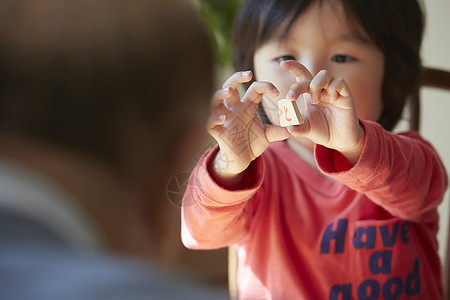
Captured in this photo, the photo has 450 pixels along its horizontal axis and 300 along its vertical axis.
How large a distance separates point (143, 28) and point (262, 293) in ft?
1.41

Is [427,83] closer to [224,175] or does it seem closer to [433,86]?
[433,86]

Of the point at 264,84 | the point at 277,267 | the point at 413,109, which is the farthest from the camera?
the point at 413,109

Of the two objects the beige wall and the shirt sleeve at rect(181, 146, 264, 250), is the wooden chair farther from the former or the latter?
the shirt sleeve at rect(181, 146, 264, 250)

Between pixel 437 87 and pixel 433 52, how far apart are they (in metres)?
0.07

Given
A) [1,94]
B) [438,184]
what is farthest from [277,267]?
[1,94]

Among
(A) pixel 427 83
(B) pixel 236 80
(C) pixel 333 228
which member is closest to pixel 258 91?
(B) pixel 236 80

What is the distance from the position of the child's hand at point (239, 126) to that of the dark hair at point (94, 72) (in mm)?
126

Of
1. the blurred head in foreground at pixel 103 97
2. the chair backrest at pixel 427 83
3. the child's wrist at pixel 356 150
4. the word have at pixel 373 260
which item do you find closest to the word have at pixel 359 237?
the word have at pixel 373 260

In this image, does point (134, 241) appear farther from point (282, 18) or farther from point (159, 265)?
point (282, 18)

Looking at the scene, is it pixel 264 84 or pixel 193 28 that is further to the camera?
pixel 264 84

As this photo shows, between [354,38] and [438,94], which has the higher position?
[438,94]

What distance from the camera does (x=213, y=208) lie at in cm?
58

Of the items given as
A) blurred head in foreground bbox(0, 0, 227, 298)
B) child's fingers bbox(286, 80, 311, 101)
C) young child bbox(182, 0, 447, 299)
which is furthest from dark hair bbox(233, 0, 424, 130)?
A: blurred head in foreground bbox(0, 0, 227, 298)

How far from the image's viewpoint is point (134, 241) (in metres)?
0.35
